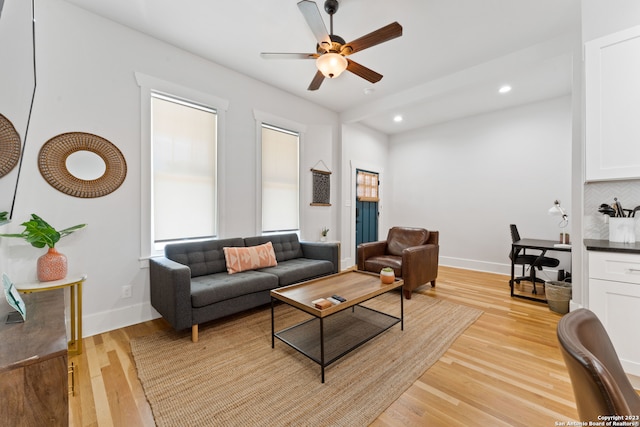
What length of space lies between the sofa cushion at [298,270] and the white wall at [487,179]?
3.06m

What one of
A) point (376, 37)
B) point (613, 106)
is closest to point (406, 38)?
point (376, 37)

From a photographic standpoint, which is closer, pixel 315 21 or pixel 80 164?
pixel 315 21

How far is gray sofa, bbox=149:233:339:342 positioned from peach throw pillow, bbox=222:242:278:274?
8 centimetres

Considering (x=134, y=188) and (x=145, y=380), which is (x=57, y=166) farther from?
(x=145, y=380)

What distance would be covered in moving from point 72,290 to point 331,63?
2905 millimetres

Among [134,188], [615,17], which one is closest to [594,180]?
[615,17]

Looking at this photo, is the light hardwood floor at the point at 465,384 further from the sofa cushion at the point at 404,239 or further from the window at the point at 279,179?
the window at the point at 279,179

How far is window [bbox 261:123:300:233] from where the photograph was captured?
12.8 ft

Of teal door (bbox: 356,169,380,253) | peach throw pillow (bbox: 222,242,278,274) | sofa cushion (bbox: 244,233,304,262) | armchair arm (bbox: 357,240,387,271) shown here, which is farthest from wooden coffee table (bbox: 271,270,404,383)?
teal door (bbox: 356,169,380,253)

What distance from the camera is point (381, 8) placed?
7.83ft

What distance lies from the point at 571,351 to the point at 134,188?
330 centimetres

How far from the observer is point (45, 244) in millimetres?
2055

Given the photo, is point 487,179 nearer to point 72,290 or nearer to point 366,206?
point 366,206

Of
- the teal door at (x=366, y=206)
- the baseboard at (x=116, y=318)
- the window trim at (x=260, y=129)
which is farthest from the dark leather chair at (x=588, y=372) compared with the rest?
the teal door at (x=366, y=206)
